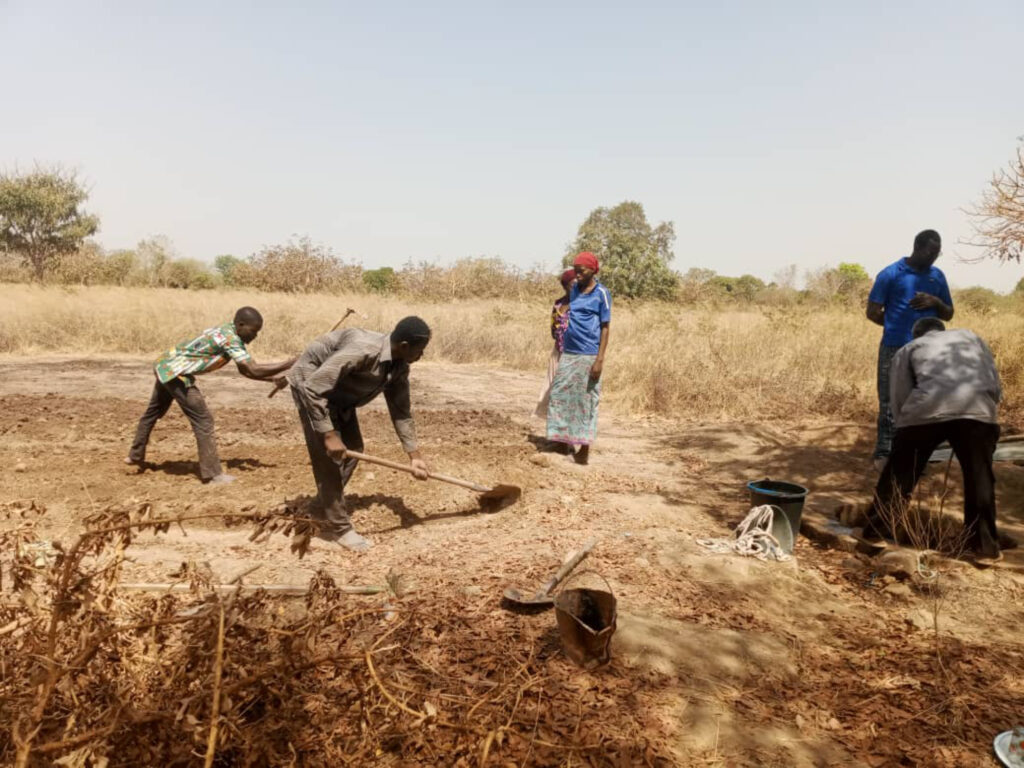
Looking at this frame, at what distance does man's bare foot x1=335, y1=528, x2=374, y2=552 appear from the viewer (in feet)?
14.0

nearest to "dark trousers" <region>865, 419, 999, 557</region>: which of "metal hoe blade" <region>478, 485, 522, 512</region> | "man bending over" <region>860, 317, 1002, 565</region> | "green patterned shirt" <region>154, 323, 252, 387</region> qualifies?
"man bending over" <region>860, 317, 1002, 565</region>

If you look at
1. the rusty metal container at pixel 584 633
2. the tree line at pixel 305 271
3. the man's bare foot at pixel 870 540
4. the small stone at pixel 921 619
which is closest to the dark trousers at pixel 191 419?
the rusty metal container at pixel 584 633

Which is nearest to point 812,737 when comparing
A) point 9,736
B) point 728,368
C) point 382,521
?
point 9,736

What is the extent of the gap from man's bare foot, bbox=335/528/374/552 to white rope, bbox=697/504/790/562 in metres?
2.07

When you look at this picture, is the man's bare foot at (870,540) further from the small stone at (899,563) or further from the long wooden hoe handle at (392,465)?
the long wooden hoe handle at (392,465)

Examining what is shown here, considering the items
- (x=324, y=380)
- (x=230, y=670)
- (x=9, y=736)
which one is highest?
(x=324, y=380)

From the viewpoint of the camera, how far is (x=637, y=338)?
41.7ft

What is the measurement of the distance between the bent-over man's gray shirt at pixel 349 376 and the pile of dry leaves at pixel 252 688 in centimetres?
140

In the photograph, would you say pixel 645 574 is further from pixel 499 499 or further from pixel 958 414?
pixel 958 414

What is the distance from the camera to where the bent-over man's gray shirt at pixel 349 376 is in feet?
12.6

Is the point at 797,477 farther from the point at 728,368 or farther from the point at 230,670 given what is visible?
the point at 230,670

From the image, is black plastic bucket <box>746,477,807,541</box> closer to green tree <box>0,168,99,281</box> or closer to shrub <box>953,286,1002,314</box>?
shrub <box>953,286,1002,314</box>

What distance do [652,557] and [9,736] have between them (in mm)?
3112

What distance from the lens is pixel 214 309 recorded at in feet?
48.5
